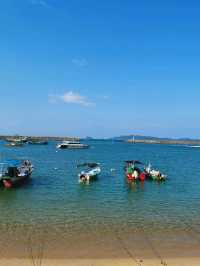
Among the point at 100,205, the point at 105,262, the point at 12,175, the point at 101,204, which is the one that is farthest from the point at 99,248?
the point at 12,175

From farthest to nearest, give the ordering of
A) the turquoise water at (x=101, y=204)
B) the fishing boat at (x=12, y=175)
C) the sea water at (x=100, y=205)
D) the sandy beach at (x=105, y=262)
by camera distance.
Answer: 1. the fishing boat at (x=12, y=175)
2. the turquoise water at (x=101, y=204)
3. the sea water at (x=100, y=205)
4. the sandy beach at (x=105, y=262)

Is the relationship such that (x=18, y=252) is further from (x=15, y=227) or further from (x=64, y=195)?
(x=64, y=195)

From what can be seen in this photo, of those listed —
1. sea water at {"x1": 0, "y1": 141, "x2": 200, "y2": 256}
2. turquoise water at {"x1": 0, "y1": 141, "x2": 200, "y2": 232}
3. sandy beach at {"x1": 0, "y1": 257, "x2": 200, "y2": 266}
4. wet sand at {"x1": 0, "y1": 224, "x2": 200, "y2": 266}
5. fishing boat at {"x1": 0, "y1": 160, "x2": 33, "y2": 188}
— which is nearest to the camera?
sandy beach at {"x1": 0, "y1": 257, "x2": 200, "y2": 266}

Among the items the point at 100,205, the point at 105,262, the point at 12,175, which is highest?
the point at 12,175

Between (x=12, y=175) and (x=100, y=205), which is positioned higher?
(x=12, y=175)

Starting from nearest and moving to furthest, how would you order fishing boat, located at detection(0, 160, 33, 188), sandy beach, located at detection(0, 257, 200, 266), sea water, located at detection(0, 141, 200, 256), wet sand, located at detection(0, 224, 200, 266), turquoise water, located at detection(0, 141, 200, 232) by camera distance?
sandy beach, located at detection(0, 257, 200, 266) < wet sand, located at detection(0, 224, 200, 266) < sea water, located at detection(0, 141, 200, 256) < turquoise water, located at detection(0, 141, 200, 232) < fishing boat, located at detection(0, 160, 33, 188)

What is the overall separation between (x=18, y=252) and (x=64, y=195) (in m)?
17.1

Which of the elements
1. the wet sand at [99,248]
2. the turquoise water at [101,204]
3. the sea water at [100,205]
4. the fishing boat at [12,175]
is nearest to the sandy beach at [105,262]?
the wet sand at [99,248]

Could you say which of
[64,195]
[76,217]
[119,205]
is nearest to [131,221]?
[76,217]

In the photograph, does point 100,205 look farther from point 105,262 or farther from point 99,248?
point 105,262

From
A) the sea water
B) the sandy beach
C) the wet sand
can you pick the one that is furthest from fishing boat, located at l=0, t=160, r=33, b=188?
the sandy beach

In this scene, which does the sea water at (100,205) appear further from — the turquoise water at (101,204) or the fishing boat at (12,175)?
the fishing boat at (12,175)

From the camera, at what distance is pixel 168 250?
1794 centimetres

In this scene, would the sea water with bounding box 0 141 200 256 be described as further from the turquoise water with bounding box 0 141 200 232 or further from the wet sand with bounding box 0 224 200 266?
the wet sand with bounding box 0 224 200 266
